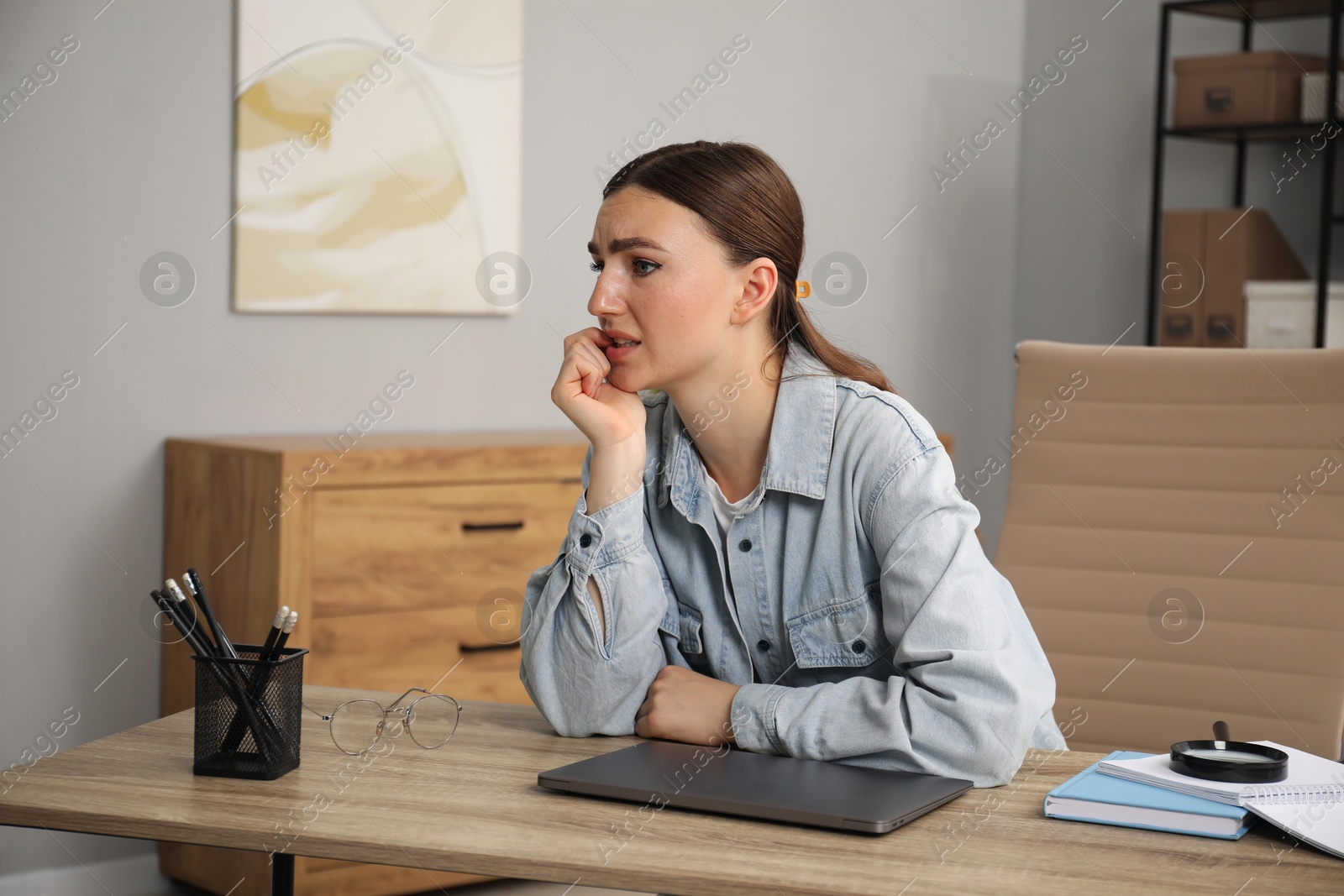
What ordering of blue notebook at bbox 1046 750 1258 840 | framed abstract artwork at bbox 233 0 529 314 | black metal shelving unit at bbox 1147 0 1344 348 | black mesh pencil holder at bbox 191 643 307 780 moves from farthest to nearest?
1. black metal shelving unit at bbox 1147 0 1344 348
2. framed abstract artwork at bbox 233 0 529 314
3. black mesh pencil holder at bbox 191 643 307 780
4. blue notebook at bbox 1046 750 1258 840

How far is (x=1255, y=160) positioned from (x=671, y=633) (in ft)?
11.6

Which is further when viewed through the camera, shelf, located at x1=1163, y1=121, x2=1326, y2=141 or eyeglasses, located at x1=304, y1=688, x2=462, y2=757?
shelf, located at x1=1163, y1=121, x2=1326, y2=141

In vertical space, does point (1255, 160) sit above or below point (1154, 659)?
above

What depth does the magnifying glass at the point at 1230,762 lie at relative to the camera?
1177 millimetres

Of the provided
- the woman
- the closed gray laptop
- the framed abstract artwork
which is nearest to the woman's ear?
the woman

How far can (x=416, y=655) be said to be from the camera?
2955mm

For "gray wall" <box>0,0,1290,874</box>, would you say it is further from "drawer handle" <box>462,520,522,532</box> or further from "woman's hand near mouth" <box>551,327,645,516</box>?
"woman's hand near mouth" <box>551,327,645,516</box>

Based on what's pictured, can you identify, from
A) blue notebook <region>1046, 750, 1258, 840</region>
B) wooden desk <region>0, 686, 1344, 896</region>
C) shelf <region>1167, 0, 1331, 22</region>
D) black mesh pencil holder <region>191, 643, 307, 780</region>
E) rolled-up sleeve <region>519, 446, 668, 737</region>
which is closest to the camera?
wooden desk <region>0, 686, 1344, 896</region>

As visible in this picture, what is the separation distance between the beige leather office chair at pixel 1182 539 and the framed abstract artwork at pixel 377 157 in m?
1.80

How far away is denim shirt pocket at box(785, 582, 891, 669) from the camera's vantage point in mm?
1507

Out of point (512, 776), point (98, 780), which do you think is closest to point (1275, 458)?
point (512, 776)

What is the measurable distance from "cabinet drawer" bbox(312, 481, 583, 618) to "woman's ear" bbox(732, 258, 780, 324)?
1.47m

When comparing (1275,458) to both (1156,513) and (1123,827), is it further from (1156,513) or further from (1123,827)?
(1123,827)

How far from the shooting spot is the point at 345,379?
337cm
